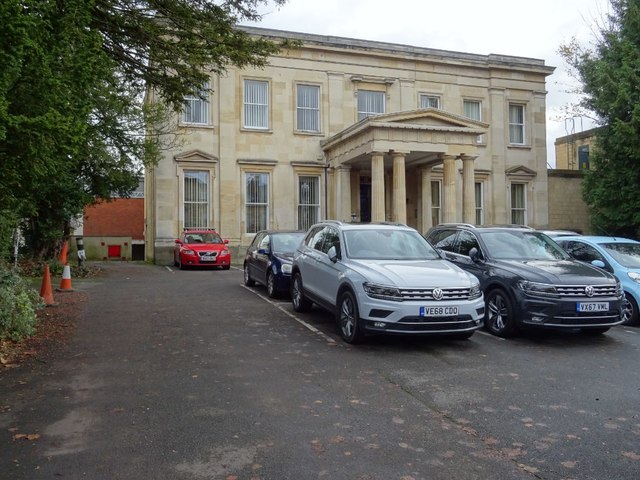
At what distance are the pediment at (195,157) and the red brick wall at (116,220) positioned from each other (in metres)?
19.1

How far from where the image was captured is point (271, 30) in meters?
26.8

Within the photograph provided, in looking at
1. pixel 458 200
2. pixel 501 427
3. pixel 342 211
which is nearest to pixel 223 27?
pixel 501 427

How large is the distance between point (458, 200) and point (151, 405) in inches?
1003

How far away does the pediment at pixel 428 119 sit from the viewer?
2292 centimetres

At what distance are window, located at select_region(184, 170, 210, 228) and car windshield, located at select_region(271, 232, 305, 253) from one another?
1323 centimetres

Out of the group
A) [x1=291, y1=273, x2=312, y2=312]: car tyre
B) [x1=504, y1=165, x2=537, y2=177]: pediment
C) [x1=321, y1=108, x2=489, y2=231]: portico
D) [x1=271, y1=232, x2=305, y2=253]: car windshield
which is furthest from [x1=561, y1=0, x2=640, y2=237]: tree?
[x1=291, y1=273, x2=312, y2=312]: car tyre

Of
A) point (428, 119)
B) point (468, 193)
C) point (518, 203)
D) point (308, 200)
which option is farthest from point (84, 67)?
point (518, 203)

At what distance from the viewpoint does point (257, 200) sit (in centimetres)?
2709

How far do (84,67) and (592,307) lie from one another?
733 cm

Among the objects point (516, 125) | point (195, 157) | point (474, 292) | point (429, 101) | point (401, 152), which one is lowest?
point (474, 292)

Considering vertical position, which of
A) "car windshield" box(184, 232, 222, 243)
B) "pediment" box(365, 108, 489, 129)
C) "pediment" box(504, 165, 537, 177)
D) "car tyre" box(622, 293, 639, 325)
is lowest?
"car tyre" box(622, 293, 639, 325)

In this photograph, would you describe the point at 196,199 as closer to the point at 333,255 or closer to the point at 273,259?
the point at 273,259

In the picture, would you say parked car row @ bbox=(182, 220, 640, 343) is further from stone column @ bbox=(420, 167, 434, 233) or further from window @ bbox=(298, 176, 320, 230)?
window @ bbox=(298, 176, 320, 230)

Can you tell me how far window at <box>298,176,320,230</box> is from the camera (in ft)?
90.9
